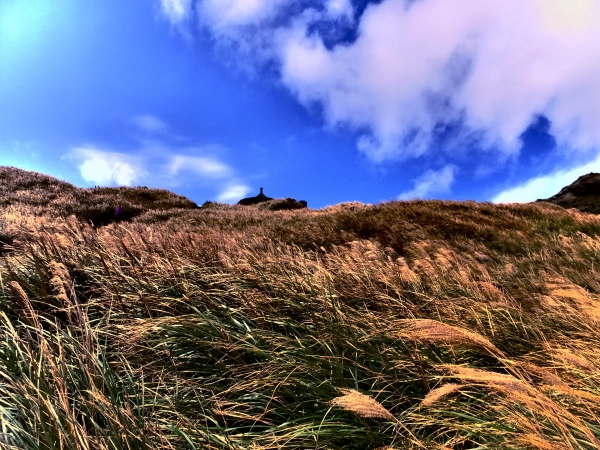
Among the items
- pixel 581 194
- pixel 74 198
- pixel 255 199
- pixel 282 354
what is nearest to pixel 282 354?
pixel 282 354

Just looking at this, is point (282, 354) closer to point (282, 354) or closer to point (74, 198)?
point (282, 354)

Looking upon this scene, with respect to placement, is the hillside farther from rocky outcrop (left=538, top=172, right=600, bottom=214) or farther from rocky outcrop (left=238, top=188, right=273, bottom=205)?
rocky outcrop (left=538, top=172, right=600, bottom=214)

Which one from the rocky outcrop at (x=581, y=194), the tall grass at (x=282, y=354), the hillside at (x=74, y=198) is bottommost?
Result: the tall grass at (x=282, y=354)

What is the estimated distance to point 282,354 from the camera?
3652mm

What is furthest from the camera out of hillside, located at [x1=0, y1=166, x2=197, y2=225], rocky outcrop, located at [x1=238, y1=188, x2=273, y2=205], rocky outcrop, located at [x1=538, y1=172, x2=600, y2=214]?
rocky outcrop, located at [x1=238, y1=188, x2=273, y2=205]

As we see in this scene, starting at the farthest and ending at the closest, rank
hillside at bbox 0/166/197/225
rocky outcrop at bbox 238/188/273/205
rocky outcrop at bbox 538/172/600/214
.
→ rocky outcrop at bbox 238/188/273/205 → rocky outcrop at bbox 538/172/600/214 → hillside at bbox 0/166/197/225

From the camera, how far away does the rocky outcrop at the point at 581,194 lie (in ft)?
109

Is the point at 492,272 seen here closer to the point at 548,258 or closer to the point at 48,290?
the point at 548,258

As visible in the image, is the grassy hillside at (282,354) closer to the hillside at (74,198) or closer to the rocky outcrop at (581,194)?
the hillside at (74,198)

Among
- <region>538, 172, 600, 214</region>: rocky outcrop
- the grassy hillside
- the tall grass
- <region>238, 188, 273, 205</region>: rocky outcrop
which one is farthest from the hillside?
<region>538, 172, 600, 214</region>: rocky outcrop

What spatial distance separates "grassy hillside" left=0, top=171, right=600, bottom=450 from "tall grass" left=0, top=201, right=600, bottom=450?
0.02 meters

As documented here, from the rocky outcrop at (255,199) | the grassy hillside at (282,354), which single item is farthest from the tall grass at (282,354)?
the rocky outcrop at (255,199)

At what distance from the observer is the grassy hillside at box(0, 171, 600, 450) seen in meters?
2.39

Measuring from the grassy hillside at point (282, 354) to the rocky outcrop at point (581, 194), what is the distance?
105ft
